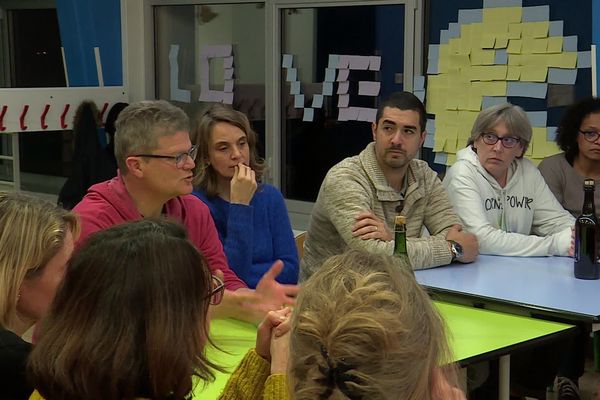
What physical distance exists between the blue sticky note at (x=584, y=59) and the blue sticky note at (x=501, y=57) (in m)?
0.39

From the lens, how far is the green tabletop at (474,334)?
2.34 m

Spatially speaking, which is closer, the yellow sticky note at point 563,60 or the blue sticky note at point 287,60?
the yellow sticky note at point 563,60

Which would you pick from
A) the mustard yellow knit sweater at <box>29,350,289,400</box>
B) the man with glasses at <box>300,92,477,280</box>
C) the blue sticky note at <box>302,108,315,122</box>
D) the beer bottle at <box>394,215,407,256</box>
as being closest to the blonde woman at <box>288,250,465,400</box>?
the mustard yellow knit sweater at <box>29,350,289,400</box>

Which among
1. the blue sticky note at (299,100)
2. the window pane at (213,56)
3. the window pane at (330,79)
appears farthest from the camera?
the window pane at (213,56)

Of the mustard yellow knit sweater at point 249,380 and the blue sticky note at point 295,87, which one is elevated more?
the blue sticky note at point 295,87

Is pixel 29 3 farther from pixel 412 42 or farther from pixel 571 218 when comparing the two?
pixel 571 218

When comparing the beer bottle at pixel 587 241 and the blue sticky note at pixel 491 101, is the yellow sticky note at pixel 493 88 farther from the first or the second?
the beer bottle at pixel 587 241

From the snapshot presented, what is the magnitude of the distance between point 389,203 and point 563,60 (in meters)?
1.53

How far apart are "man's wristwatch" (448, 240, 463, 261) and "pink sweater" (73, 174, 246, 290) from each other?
33.9 inches

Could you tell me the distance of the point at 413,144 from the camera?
3482 mm

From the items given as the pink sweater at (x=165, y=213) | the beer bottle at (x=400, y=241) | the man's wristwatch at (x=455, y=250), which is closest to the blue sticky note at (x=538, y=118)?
the man's wristwatch at (x=455, y=250)

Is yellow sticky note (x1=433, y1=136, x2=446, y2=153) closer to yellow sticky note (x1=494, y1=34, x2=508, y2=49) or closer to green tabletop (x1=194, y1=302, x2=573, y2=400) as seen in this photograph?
yellow sticky note (x1=494, y1=34, x2=508, y2=49)

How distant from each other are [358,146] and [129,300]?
3.95 meters

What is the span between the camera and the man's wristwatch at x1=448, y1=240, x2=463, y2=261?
3346 mm
